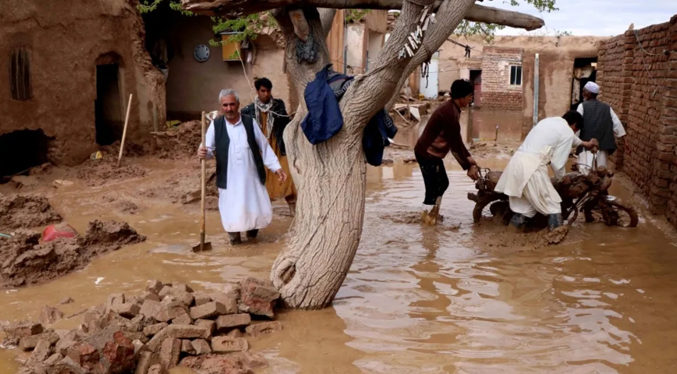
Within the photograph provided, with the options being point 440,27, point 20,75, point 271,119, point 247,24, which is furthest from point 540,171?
point 20,75

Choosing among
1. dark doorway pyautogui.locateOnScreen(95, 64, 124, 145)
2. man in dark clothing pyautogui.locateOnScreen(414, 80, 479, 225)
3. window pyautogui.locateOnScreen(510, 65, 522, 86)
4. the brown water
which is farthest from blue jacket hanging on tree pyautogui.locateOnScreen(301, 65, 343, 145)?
window pyautogui.locateOnScreen(510, 65, 522, 86)

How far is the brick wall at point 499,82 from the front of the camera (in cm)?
3028

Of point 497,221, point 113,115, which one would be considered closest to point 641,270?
point 497,221

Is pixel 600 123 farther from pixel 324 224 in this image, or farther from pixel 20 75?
pixel 20 75

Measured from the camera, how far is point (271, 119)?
319 inches

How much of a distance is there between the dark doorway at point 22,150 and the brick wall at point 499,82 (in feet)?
73.8

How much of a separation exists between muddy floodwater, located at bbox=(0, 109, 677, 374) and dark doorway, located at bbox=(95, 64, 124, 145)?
4.56 m

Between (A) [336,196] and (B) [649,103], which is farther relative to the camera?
(B) [649,103]

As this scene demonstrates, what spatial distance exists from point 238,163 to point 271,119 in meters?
1.30

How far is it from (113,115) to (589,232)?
9029 mm

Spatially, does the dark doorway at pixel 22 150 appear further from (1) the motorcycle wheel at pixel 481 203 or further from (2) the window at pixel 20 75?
(1) the motorcycle wheel at pixel 481 203

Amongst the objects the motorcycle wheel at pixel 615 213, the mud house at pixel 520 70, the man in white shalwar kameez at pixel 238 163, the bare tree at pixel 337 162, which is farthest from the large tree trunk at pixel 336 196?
the mud house at pixel 520 70

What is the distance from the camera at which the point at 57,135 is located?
10969mm

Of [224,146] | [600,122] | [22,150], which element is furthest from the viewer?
[22,150]
